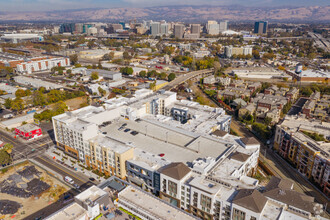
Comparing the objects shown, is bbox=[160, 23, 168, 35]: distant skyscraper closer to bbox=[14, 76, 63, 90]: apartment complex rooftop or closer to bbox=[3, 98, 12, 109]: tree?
bbox=[14, 76, 63, 90]: apartment complex rooftop

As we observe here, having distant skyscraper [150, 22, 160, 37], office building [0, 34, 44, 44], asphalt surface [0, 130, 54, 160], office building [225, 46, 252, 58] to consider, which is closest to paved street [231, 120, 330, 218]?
asphalt surface [0, 130, 54, 160]

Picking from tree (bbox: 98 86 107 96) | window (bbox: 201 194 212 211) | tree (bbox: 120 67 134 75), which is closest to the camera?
window (bbox: 201 194 212 211)

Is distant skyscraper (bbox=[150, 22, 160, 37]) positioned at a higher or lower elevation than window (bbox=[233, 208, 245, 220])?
higher

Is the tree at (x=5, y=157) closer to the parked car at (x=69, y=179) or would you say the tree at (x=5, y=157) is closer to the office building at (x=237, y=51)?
the parked car at (x=69, y=179)

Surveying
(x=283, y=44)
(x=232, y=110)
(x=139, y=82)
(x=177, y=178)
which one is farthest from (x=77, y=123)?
(x=283, y=44)

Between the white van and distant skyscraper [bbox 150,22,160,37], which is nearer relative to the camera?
the white van

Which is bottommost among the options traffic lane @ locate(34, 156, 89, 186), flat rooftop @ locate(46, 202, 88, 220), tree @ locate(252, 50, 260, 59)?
traffic lane @ locate(34, 156, 89, 186)
